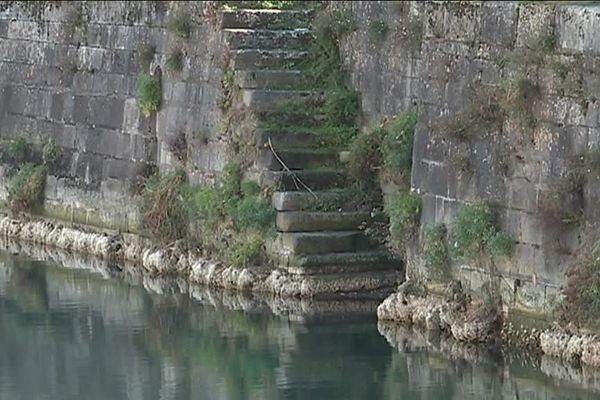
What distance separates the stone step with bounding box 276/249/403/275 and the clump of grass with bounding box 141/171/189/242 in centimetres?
199

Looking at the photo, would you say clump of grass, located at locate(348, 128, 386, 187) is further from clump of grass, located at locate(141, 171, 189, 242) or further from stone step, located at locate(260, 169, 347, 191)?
clump of grass, located at locate(141, 171, 189, 242)

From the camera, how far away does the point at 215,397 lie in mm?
15586

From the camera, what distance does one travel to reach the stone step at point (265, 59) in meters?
19.8

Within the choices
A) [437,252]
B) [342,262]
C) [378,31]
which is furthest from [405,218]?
[378,31]

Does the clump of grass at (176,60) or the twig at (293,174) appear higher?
the clump of grass at (176,60)

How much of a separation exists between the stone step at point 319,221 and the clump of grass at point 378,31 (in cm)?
154

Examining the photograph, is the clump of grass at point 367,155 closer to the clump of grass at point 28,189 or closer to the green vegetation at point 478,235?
the green vegetation at point 478,235

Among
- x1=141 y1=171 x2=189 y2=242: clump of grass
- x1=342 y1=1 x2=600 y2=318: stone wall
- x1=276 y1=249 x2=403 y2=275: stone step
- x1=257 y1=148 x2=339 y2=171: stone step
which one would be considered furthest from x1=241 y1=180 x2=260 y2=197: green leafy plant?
x1=342 y1=1 x2=600 y2=318: stone wall

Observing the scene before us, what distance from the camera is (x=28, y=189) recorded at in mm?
22703

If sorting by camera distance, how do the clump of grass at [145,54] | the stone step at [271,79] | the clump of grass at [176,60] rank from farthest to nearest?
the clump of grass at [145,54]
the clump of grass at [176,60]
the stone step at [271,79]

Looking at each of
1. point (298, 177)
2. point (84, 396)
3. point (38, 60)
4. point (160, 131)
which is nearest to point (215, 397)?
point (84, 396)

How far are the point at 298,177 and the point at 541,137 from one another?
11.4 ft

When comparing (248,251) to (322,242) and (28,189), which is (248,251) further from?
(28,189)

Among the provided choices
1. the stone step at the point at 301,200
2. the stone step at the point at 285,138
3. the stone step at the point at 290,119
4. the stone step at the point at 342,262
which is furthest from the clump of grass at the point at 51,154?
the stone step at the point at 342,262
